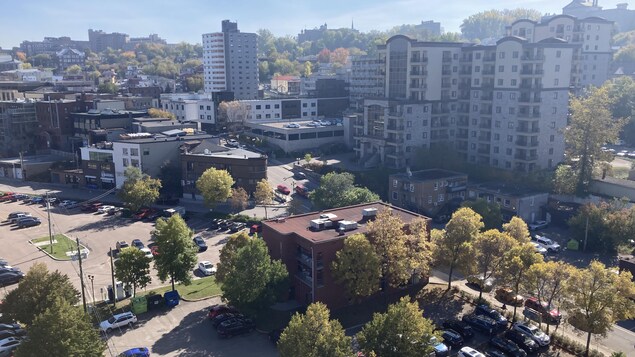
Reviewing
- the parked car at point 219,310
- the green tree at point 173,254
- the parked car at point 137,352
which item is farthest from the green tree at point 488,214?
the parked car at point 137,352

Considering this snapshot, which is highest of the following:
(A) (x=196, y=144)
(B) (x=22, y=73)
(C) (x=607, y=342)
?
(B) (x=22, y=73)

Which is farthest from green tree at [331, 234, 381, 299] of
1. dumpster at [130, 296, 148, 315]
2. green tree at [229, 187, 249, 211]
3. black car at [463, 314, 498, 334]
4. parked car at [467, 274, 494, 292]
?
green tree at [229, 187, 249, 211]

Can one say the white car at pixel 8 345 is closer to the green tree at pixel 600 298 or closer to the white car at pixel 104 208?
the white car at pixel 104 208

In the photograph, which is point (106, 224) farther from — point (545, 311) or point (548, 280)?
point (548, 280)

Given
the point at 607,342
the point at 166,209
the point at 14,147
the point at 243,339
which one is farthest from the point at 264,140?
the point at 607,342

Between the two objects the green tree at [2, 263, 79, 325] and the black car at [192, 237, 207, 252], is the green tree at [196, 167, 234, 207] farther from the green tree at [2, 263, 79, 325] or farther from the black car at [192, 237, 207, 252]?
the green tree at [2, 263, 79, 325]

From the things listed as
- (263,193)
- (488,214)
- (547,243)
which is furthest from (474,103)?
(263,193)

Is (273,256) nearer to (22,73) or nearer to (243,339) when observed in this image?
(243,339)
